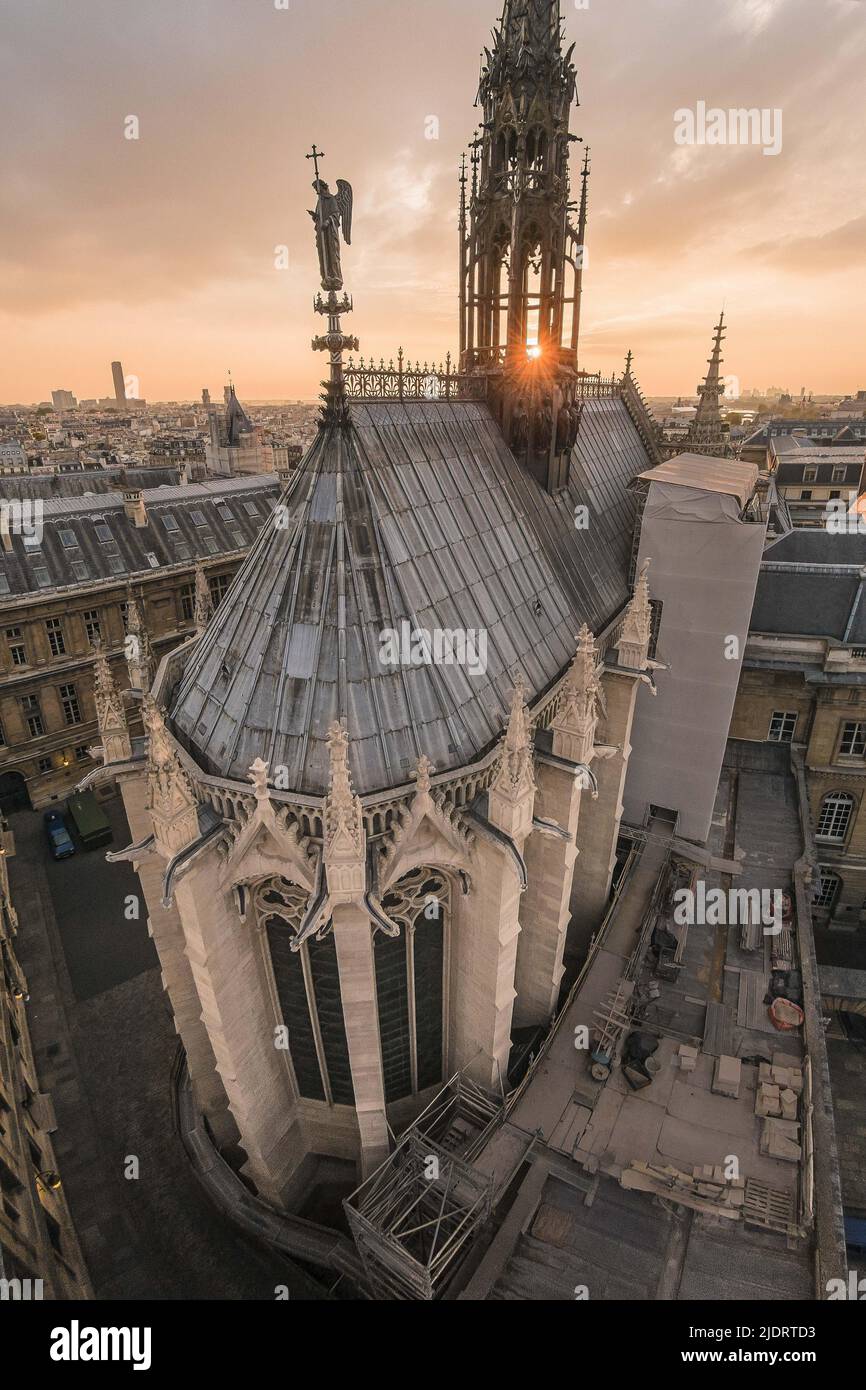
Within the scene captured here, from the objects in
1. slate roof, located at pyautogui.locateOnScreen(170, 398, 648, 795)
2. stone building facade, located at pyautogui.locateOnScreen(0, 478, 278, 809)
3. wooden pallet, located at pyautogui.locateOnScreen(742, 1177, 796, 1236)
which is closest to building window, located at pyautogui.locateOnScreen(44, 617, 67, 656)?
stone building facade, located at pyautogui.locateOnScreen(0, 478, 278, 809)

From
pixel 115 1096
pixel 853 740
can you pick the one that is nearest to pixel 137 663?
pixel 115 1096

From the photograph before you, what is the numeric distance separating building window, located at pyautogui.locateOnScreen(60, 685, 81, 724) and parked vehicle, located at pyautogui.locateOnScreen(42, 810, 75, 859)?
278 inches

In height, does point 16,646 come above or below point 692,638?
below

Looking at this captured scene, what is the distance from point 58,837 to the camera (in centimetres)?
4397

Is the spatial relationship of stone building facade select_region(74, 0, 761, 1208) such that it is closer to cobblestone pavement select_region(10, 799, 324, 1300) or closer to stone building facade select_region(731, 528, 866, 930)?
cobblestone pavement select_region(10, 799, 324, 1300)

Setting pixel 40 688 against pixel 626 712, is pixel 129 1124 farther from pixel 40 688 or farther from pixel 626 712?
pixel 40 688

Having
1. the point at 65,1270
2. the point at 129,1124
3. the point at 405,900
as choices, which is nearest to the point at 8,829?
the point at 129,1124

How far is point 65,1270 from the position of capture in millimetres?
20141

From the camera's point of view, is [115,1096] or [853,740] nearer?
[115,1096]

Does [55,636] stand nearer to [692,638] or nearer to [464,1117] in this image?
[464,1117]

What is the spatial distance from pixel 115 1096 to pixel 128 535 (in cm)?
3928

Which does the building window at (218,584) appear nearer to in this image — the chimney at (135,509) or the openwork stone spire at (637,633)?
the chimney at (135,509)

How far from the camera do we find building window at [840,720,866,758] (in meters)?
37.5
